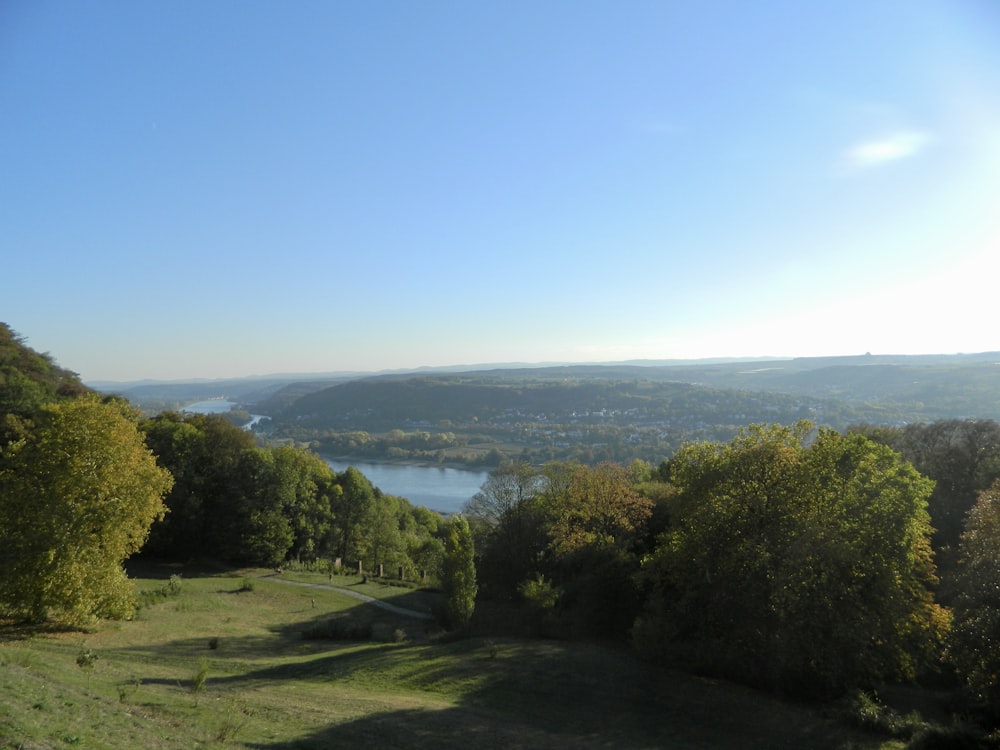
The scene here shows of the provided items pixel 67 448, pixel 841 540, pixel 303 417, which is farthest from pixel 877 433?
pixel 303 417

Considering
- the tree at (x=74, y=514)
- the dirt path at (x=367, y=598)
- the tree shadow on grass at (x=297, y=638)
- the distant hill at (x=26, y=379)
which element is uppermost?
the distant hill at (x=26, y=379)

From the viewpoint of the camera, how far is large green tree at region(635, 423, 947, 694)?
1548 centimetres

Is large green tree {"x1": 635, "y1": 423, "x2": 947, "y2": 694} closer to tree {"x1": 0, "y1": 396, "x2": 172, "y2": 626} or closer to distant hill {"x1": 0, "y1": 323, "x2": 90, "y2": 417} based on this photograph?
tree {"x1": 0, "y1": 396, "x2": 172, "y2": 626}

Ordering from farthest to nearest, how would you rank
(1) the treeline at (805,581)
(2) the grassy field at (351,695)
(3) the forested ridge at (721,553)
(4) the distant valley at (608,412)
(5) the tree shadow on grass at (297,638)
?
(4) the distant valley at (608,412) → (5) the tree shadow on grass at (297,638) → (3) the forested ridge at (721,553) → (1) the treeline at (805,581) → (2) the grassy field at (351,695)

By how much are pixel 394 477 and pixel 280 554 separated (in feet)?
260

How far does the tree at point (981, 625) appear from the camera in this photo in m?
12.0

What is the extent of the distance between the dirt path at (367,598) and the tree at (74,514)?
501 inches

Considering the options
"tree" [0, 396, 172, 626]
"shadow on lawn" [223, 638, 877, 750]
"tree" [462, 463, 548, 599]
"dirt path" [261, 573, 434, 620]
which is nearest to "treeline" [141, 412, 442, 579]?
"tree" [462, 463, 548, 599]

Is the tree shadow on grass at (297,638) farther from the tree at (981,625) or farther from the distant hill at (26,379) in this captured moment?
the distant hill at (26,379)

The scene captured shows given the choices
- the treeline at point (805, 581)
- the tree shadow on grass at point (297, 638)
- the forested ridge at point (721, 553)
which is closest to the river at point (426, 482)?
the tree shadow on grass at point (297, 638)

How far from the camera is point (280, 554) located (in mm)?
40312

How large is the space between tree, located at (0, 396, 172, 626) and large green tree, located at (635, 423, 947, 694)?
1942 centimetres

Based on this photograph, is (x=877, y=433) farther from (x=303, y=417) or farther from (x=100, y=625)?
(x=303, y=417)

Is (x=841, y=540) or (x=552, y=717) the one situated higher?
(x=841, y=540)
